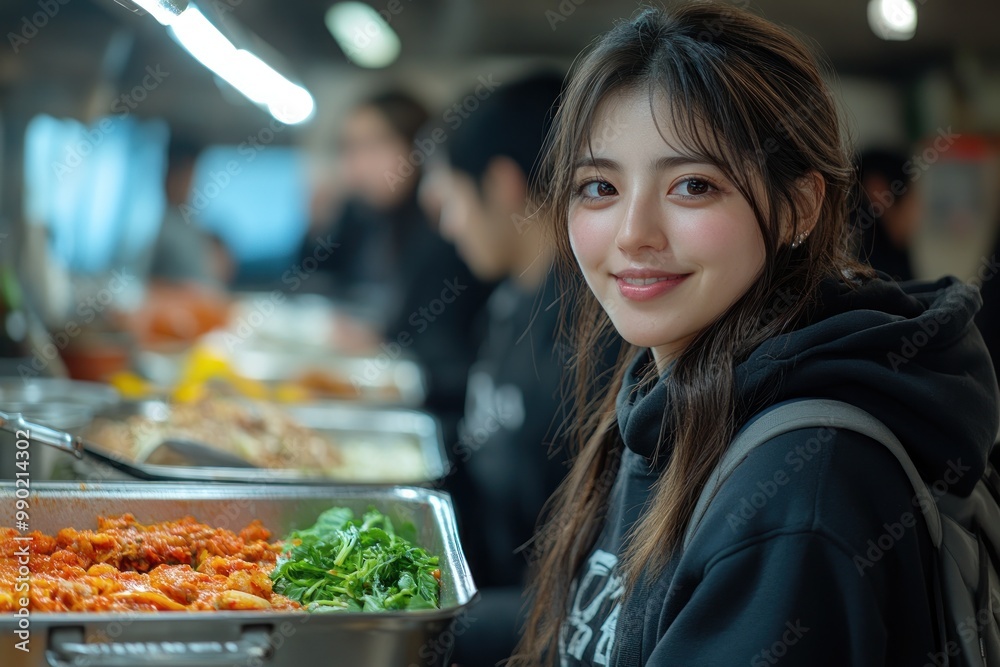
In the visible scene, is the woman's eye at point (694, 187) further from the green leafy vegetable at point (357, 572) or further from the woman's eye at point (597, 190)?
the green leafy vegetable at point (357, 572)

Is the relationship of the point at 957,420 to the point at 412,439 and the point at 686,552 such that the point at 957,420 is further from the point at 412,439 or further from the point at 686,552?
the point at 412,439

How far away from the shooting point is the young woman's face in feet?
3.70

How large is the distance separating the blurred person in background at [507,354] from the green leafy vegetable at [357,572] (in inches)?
33.8

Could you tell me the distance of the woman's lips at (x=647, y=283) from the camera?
1.16 meters

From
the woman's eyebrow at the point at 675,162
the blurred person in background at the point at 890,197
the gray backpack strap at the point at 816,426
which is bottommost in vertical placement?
the gray backpack strap at the point at 816,426

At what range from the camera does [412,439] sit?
116 inches

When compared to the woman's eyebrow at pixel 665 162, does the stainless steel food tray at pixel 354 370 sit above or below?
below

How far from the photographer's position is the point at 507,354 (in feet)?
9.73

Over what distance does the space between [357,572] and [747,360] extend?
0.65m

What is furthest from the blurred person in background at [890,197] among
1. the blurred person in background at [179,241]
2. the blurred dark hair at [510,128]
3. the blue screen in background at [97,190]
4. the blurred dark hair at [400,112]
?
the blurred person in background at [179,241]

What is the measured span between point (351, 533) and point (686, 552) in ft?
2.10

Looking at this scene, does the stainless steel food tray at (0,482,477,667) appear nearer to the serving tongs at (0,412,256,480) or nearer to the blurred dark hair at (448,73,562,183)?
the serving tongs at (0,412,256,480)

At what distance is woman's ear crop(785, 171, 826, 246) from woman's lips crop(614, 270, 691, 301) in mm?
158

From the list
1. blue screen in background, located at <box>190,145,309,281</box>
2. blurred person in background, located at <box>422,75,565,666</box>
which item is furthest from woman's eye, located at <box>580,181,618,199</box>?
blue screen in background, located at <box>190,145,309,281</box>
